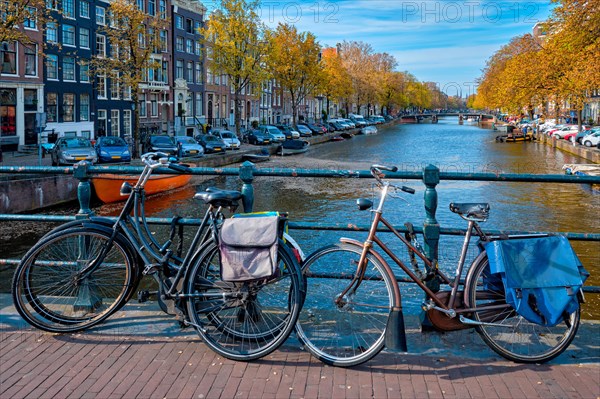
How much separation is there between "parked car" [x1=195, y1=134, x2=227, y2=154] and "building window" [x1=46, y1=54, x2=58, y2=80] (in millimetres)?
9119

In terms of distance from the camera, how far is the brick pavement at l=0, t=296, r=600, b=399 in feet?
10.8

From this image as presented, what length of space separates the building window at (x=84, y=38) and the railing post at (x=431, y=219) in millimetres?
37776

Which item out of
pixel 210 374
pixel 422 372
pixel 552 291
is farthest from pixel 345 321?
pixel 552 291

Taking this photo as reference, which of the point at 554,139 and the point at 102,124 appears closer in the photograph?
the point at 102,124

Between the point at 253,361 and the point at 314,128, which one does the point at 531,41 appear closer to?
the point at 314,128

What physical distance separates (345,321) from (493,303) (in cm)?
99

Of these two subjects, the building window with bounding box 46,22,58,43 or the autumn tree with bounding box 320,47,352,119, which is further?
the autumn tree with bounding box 320,47,352,119

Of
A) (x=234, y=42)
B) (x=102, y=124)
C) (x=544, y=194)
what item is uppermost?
(x=234, y=42)

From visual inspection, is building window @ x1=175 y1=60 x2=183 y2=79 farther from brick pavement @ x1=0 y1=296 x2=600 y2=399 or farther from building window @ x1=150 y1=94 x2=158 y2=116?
brick pavement @ x1=0 y1=296 x2=600 y2=399

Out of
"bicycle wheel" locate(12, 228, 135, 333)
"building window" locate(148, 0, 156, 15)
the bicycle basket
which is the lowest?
"bicycle wheel" locate(12, 228, 135, 333)

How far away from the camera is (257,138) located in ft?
151

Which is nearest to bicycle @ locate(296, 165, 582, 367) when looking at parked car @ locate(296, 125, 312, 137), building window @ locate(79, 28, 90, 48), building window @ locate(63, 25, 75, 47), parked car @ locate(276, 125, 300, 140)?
building window @ locate(63, 25, 75, 47)

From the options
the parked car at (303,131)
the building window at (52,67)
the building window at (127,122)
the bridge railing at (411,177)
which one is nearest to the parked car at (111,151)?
the building window at (52,67)

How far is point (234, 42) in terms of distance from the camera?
43.6 metres
